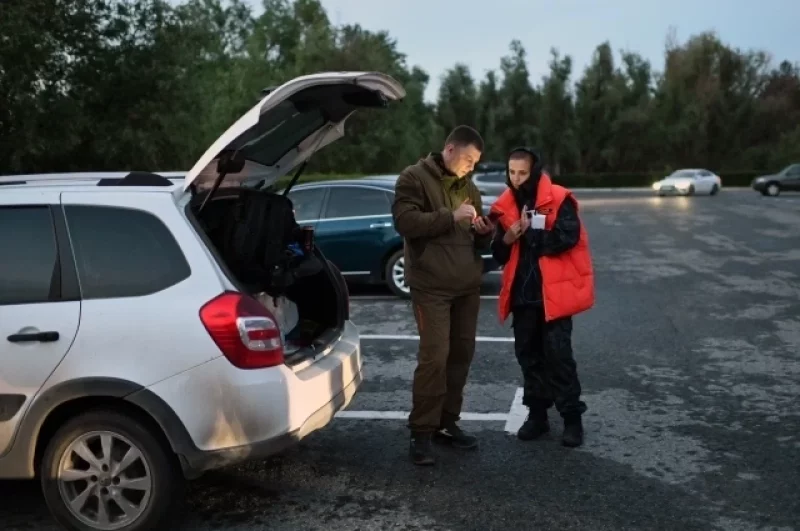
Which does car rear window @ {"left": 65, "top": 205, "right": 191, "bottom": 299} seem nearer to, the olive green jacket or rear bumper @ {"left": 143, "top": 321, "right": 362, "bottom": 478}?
rear bumper @ {"left": 143, "top": 321, "right": 362, "bottom": 478}

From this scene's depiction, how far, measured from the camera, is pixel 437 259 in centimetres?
496

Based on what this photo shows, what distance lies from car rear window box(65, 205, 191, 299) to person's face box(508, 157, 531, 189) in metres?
2.16

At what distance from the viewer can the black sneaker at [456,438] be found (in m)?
5.32

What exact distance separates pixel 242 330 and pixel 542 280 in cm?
205

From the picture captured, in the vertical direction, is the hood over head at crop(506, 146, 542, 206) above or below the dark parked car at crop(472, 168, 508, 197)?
above

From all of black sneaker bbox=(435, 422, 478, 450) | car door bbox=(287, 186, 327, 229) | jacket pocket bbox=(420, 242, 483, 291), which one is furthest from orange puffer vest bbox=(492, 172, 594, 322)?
car door bbox=(287, 186, 327, 229)

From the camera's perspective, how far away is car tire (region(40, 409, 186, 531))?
390 centimetres

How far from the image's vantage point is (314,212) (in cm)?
1127

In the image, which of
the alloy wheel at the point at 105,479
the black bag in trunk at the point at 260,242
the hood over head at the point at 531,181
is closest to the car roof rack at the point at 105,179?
the black bag in trunk at the point at 260,242

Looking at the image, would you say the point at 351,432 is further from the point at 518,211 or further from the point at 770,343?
the point at 770,343

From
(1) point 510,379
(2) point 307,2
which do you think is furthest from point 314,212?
(2) point 307,2

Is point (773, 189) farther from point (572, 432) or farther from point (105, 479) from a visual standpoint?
point (105, 479)

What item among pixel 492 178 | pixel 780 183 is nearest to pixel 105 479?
pixel 492 178

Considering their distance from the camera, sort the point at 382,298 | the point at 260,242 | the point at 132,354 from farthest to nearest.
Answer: the point at 382,298 < the point at 260,242 < the point at 132,354
